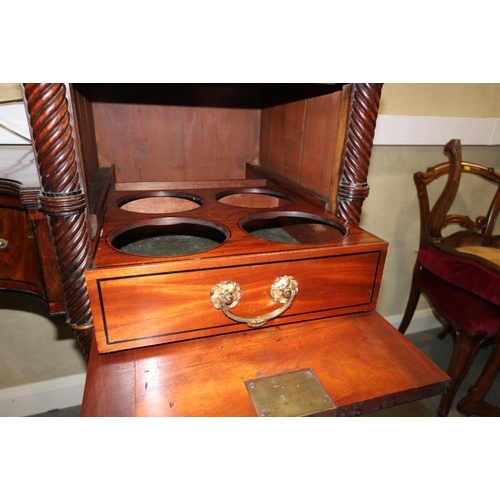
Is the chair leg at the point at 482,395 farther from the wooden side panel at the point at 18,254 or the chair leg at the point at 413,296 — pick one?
the wooden side panel at the point at 18,254

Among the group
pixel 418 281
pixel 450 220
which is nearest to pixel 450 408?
pixel 418 281

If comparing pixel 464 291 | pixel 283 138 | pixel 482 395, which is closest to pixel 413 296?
pixel 464 291

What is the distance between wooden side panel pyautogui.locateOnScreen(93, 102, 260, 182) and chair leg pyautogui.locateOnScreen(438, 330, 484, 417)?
91 cm

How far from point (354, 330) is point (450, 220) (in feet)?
3.43

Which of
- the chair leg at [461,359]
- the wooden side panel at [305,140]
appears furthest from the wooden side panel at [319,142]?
the chair leg at [461,359]

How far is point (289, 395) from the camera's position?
17.0 inches

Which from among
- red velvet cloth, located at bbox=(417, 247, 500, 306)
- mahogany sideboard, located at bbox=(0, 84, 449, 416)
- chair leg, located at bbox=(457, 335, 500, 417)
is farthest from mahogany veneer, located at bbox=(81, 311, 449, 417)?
chair leg, located at bbox=(457, 335, 500, 417)

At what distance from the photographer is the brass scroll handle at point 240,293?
1.63 feet

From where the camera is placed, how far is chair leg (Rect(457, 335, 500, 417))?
110 centimetres

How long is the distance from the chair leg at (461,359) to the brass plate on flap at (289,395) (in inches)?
35.5

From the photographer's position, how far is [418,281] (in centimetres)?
139

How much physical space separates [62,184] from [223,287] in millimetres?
277

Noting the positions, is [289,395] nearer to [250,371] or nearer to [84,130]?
[250,371]

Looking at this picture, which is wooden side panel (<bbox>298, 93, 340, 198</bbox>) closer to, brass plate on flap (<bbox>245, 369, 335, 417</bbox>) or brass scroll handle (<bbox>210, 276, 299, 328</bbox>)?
brass scroll handle (<bbox>210, 276, 299, 328</bbox>)
